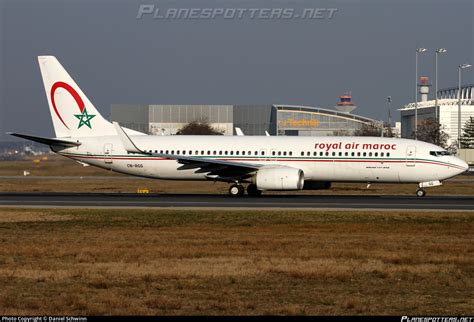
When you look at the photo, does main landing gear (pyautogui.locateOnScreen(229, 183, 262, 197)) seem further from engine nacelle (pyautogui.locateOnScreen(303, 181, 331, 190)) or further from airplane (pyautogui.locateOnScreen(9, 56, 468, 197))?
engine nacelle (pyautogui.locateOnScreen(303, 181, 331, 190))

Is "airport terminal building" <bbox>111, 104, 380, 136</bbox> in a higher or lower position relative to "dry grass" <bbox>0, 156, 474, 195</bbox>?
higher

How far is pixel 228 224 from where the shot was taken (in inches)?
1200

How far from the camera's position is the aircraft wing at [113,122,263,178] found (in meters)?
44.9

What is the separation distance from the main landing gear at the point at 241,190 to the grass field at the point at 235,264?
12826mm

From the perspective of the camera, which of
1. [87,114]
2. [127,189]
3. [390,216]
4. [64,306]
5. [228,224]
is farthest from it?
[127,189]

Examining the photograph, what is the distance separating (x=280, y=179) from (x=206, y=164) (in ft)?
13.5

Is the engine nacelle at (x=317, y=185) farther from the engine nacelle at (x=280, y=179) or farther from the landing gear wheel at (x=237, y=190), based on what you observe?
the landing gear wheel at (x=237, y=190)

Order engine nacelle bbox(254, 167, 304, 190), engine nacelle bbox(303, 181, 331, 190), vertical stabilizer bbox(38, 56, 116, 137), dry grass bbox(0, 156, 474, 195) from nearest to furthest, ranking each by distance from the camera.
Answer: engine nacelle bbox(254, 167, 304, 190)
engine nacelle bbox(303, 181, 331, 190)
vertical stabilizer bbox(38, 56, 116, 137)
dry grass bbox(0, 156, 474, 195)

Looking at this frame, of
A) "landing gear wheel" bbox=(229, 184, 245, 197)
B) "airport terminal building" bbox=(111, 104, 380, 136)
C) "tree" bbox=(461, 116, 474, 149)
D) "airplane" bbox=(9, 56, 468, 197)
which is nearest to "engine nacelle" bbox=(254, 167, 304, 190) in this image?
"airplane" bbox=(9, 56, 468, 197)

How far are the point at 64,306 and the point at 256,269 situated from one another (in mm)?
5810

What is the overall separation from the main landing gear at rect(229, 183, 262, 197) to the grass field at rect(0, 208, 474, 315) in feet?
42.1

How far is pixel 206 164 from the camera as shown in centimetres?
4512

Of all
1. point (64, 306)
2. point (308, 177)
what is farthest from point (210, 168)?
point (64, 306)

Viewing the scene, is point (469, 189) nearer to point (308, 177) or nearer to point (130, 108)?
point (308, 177)
